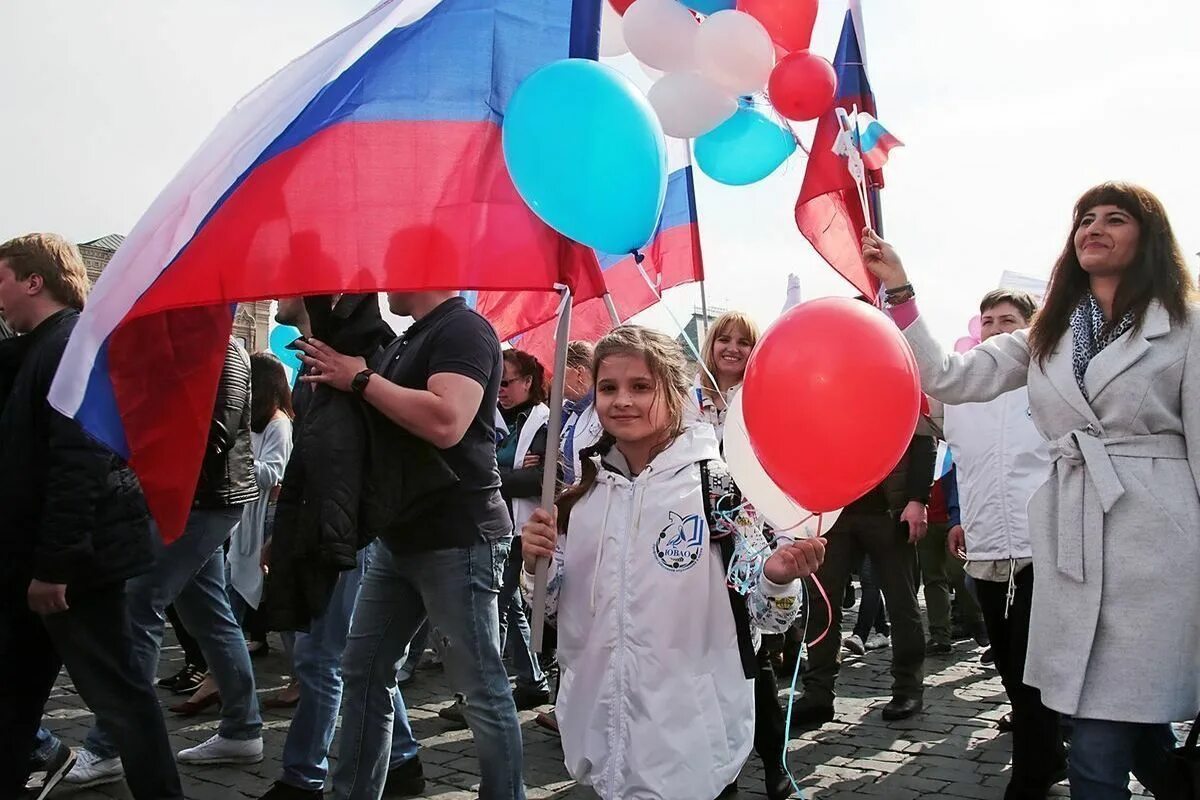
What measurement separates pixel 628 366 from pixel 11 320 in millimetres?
2378

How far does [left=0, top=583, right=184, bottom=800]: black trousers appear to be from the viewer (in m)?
3.38

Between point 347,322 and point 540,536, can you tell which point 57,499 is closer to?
point 347,322

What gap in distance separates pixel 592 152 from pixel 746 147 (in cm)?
164

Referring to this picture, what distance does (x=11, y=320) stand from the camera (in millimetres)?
3797

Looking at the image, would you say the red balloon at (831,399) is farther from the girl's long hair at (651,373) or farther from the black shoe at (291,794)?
the black shoe at (291,794)

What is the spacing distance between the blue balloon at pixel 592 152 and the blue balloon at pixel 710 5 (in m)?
1.29

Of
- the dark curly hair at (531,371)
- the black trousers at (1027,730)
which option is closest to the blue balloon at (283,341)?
the dark curly hair at (531,371)

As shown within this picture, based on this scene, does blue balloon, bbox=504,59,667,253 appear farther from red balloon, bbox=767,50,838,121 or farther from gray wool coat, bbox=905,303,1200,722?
gray wool coat, bbox=905,303,1200,722

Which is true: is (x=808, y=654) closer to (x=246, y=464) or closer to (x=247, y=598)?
(x=246, y=464)

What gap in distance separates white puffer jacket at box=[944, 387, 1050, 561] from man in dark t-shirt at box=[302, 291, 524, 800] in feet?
7.24

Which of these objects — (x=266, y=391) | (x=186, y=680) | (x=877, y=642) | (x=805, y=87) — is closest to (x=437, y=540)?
(x=805, y=87)

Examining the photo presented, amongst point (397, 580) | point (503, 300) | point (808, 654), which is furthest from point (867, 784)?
point (503, 300)

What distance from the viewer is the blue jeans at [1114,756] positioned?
282 centimetres

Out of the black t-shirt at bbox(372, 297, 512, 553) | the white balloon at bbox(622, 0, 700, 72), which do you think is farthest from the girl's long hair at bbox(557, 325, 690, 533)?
the white balloon at bbox(622, 0, 700, 72)
